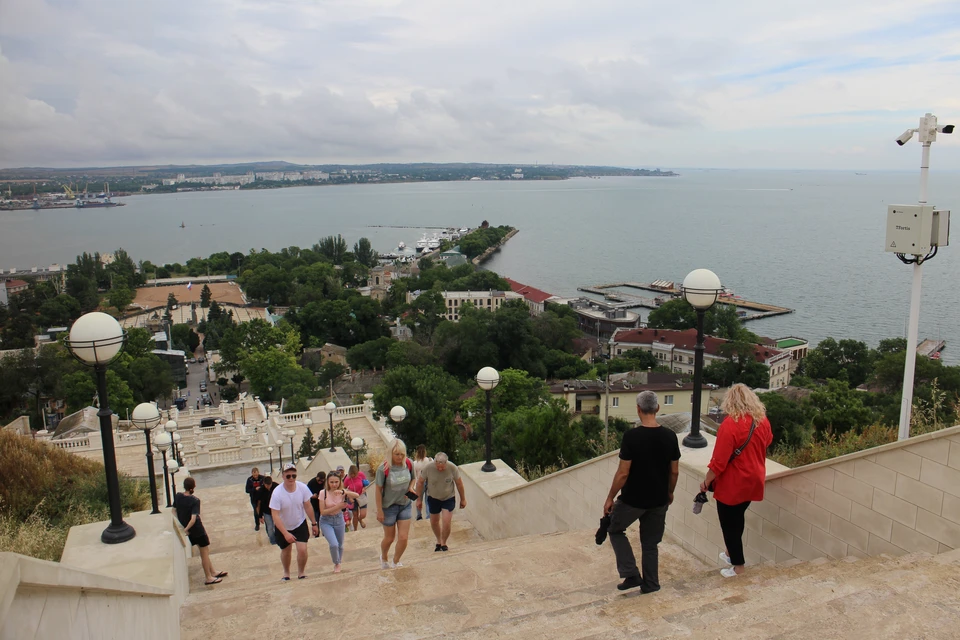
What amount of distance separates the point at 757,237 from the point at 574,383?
95.3 meters

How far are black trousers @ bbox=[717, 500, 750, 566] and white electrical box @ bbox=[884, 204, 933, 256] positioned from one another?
7.33ft

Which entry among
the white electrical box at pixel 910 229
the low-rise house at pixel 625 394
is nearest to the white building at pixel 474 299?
the low-rise house at pixel 625 394

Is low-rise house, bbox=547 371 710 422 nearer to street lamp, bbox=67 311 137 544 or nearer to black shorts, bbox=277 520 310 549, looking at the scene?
black shorts, bbox=277 520 310 549

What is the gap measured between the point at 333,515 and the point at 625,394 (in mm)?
29037

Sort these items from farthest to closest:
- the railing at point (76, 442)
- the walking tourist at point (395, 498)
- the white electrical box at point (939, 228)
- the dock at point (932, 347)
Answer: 1. the dock at point (932, 347)
2. the railing at point (76, 442)
3. the walking tourist at point (395, 498)
4. the white electrical box at point (939, 228)

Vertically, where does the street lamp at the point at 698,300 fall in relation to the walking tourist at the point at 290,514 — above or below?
above

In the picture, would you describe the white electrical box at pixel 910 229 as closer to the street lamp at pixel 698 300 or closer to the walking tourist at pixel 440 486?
the street lamp at pixel 698 300

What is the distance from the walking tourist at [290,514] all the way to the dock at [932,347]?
162ft

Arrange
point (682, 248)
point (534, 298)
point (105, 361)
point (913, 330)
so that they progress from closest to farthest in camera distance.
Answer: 1. point (105, 361)
2. point (913, 330)
3. point (534, 298)
4. point (682, 248)

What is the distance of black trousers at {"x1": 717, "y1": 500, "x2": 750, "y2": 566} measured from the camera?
3.95 metres

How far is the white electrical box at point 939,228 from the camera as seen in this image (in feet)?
15.4

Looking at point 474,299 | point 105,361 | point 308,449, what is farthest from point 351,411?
point 474,299

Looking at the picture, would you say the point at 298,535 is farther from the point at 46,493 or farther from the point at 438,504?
the point at 46,493

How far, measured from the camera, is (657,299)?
7375cm
